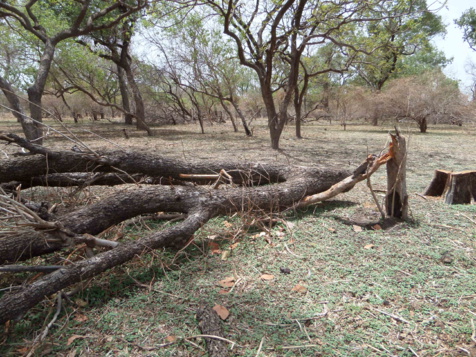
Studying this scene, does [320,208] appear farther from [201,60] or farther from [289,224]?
[201,60]

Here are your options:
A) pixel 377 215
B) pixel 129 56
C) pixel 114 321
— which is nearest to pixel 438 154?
pixel 377 215

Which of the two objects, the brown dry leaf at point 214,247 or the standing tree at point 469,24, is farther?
the standing tree at point 469,24

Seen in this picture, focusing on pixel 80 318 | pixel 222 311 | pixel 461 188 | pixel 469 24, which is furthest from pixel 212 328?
pixel 469 24

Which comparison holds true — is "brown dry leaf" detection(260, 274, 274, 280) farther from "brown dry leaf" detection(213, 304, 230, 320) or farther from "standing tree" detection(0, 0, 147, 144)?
"standing tree" detection(0, 0, 147, 144)

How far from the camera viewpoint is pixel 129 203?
7.84ft

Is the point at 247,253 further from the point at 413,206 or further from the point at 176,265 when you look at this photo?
the point at 413,206

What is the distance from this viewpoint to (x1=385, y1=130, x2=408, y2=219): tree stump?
2.71 meters

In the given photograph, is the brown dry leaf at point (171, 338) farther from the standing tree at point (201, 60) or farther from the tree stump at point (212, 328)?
the standing tree at point (201, 60)

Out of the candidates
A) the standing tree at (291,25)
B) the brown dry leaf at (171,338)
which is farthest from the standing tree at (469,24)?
the brown dry leaf at (171,338)

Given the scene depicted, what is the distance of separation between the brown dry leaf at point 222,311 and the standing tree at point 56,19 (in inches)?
262

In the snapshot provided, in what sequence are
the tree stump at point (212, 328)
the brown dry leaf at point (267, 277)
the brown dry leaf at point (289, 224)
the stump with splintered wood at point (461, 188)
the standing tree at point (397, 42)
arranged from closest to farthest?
the tree stump at point (212, 328), the brown dry leaf at point (267, 277), the brown dry leaf at point (289, 224), the stump with splintered wood at point (461, 188), the standing tree at point (397, 42)

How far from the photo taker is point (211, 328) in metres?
1.53

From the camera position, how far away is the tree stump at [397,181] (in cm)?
271

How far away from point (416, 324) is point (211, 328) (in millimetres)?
1214
